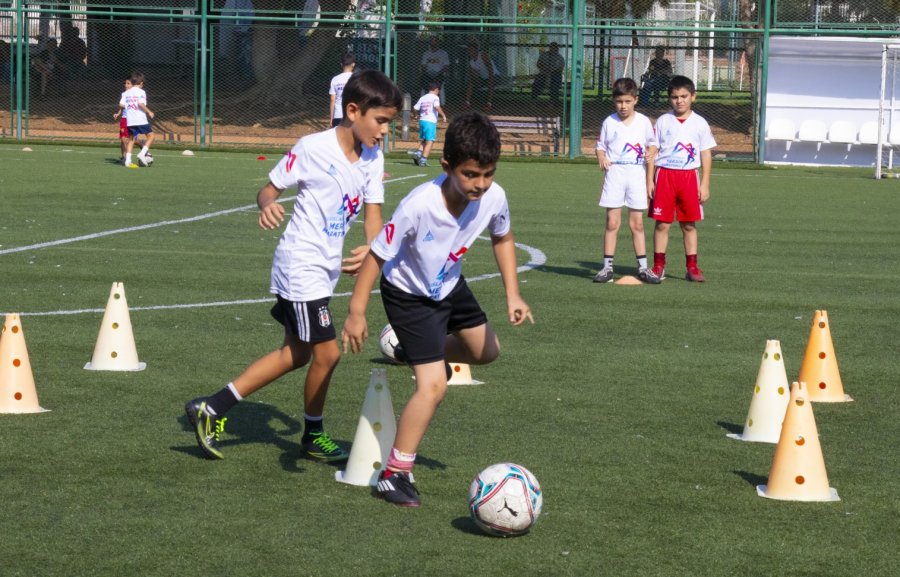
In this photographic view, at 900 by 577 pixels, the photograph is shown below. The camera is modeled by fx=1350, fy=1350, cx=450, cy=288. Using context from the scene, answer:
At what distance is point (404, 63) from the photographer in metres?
33.7

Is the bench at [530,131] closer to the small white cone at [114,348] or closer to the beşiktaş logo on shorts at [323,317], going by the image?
the small white cone at [114,348]

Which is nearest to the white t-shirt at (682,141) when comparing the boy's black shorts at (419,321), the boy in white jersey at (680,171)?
the boy in white jersey at (680,171)

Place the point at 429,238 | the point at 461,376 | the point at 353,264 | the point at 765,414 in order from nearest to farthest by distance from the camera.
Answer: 1. the point at 429,238
2. the point at 353,264
3. the point at 765,414
4. the point at 461,376

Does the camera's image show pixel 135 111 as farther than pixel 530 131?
No

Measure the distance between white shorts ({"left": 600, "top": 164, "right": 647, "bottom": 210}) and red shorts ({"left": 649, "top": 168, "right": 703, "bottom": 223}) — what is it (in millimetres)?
148

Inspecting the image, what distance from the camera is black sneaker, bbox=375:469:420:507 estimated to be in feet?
18.5

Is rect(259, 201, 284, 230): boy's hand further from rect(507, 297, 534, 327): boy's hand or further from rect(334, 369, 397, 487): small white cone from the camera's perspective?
rect(507, 297, 534, 327): boy's hand

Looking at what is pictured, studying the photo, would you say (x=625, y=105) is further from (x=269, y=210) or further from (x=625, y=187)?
(x=269, y=210)

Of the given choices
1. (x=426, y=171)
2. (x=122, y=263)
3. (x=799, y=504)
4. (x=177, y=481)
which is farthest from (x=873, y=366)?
(x=426, y=171)

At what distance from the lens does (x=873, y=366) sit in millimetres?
8898

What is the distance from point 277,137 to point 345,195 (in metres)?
28.4

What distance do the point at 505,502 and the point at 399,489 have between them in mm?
600

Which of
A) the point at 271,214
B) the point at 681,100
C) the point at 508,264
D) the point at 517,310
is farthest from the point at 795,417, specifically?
the point at 681,100

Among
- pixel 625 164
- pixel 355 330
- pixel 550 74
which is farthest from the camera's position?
pixel 550 74
